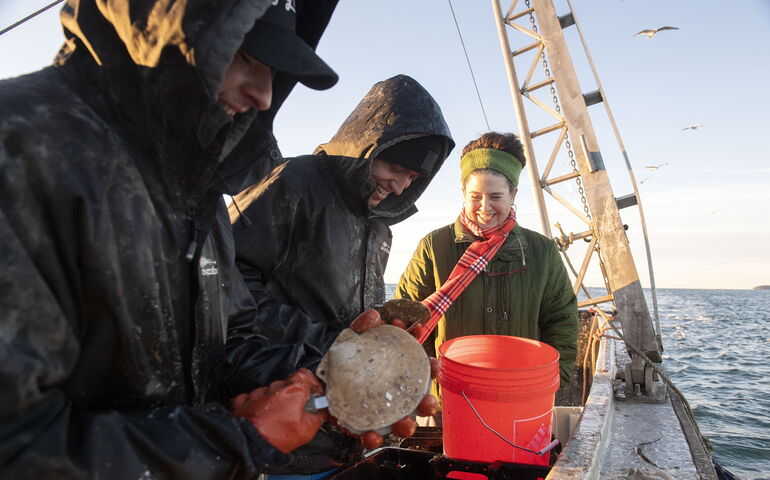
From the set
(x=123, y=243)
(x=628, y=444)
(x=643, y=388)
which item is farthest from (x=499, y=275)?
(x=123, y=243)

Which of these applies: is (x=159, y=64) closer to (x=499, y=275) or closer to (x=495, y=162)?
(x=495, y=162)

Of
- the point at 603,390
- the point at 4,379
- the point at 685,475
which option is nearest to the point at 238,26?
the point at 4,379

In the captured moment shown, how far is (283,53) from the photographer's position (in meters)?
1.24

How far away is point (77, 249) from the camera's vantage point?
0.94 m

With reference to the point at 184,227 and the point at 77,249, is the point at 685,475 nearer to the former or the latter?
the point at 184,227

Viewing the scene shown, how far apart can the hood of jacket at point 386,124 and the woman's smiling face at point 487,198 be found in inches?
22.0

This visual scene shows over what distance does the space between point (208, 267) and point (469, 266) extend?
2.00 m

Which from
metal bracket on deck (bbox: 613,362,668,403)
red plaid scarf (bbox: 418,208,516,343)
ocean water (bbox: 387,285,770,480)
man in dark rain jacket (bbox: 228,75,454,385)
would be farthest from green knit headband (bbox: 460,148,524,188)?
ocean water (bbox: 387,285,770,480)

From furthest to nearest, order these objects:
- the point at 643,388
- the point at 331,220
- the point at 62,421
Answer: the point at 643,388
the point at 331,220
the point at 62,421

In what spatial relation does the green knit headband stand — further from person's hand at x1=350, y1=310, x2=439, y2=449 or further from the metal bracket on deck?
the metal bracket on deck

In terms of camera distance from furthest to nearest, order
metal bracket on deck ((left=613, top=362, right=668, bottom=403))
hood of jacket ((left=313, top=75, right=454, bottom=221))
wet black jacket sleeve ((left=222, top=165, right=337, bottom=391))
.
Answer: metal bracket on deck ((left=613, top=362, right=668, bottom=403))
hood of jacket ((left=313, top=75, right=454, bottom=221))
wet black jacket sleeve ((left=222, top=165, right=337, bottom=391))

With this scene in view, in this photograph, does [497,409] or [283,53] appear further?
[497,409]

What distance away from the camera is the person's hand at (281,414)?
3.77 ft

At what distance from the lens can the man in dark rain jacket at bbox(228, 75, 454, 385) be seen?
6.25 feet
